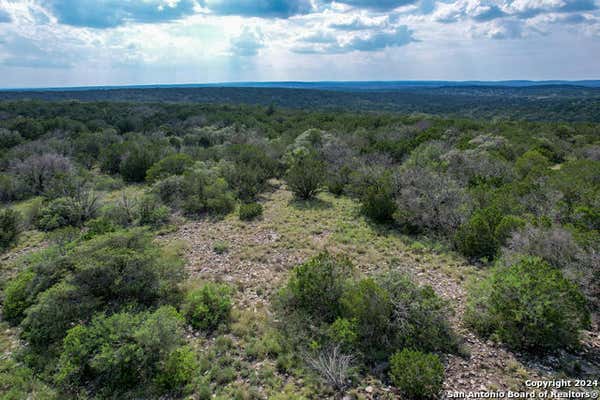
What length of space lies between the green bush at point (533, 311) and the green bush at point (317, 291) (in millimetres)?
2790

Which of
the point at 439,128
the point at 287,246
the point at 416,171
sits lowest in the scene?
the point at 287,246

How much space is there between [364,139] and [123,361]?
21940 millimetres

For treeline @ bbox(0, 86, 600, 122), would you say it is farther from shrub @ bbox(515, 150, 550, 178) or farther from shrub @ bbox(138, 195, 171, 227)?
shrub @ bbox(138, 195, 171, 227)

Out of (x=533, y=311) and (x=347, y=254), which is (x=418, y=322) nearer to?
(x=533, y=311)

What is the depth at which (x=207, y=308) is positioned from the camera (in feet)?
22.8

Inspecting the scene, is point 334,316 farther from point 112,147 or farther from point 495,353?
point 112,147

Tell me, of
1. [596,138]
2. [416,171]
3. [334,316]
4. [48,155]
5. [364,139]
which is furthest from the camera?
[596,138]

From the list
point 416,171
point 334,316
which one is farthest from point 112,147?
point 334,316

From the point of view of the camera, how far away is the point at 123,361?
5.30 m

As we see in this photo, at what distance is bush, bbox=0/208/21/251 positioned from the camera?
11047mm

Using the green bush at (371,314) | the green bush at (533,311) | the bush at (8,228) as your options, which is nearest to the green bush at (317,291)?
the green bush at (371,314)

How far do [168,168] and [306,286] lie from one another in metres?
13.6

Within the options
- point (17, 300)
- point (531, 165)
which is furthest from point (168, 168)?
point (531, 165)

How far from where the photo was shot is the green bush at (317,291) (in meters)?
6.78
